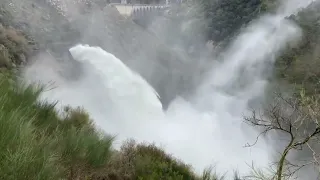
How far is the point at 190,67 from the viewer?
36625mm

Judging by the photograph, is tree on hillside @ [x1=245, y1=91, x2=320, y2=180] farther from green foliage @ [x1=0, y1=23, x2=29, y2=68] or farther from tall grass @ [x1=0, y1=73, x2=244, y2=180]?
green foliage @ [x1=0, y1=23, x2=29, y2=68]

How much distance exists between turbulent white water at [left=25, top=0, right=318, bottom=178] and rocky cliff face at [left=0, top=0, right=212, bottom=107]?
4.78ft

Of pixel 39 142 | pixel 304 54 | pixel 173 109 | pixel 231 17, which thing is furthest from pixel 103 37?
pixel 39 142

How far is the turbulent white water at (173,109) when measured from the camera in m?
15.9

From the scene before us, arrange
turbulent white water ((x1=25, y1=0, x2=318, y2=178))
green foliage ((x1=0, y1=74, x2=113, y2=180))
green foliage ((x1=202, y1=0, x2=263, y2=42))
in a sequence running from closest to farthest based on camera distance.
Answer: green foliage ((x1=0, y1=74, x2=113, y2=180)), turbulent white water ((x1=25, y1=0, x2=318, y2=178)), green foliage ((x1=202, y1=0, x2=263, y2=42))

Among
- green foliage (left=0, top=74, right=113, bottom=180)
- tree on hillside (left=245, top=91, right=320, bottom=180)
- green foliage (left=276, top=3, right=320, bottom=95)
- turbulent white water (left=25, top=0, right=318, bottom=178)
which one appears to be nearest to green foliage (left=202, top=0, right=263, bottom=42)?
green foliage (left=276, top=3, right=320, bottom=95)

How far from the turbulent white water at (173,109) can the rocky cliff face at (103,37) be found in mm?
1457

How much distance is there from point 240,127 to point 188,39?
75.6 feet

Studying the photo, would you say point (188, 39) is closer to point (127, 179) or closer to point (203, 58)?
point (203, 58)

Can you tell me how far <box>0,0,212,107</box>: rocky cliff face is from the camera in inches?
828

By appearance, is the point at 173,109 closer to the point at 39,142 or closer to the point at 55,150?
the point at 55,150

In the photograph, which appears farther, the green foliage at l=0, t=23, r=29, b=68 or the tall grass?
the green foliage at l=0, t=23, r=29, b=68

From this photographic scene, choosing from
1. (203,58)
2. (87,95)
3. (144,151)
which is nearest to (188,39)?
(203,58)

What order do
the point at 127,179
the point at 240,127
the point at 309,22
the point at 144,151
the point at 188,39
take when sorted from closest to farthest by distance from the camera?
the point at 127,179 → the point at 144,151 → the point at 240,127 → the point at 309,22 → the point at 188,39
